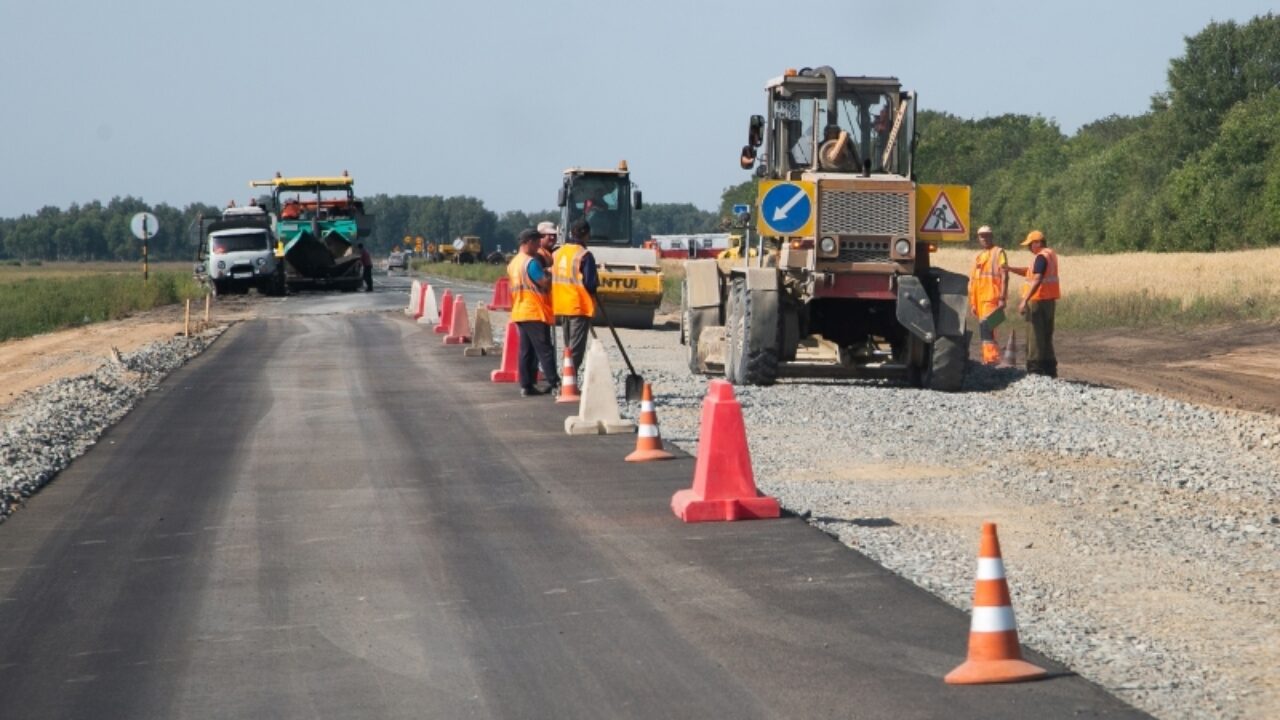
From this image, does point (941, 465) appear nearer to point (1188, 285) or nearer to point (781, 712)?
point (781, 712)

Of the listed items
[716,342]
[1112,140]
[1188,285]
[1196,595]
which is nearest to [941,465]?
[1196,595]

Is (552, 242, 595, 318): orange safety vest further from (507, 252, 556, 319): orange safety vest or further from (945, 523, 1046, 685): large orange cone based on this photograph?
(945, 523, 1046, 685): large orange cone

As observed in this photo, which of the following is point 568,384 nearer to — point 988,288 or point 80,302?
point 988,288

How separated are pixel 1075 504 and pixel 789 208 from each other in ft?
25.4

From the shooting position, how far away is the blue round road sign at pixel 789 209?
18.3 meters

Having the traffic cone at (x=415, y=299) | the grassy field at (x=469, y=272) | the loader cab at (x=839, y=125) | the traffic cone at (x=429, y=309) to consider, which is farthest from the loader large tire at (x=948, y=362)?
the grassy field at (x=469, y=272)

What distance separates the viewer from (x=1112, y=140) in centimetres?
12544

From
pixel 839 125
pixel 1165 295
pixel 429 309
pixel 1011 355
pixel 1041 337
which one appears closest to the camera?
pixel 839 125

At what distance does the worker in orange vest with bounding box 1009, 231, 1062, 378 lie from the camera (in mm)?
21250

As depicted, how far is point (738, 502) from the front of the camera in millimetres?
10250

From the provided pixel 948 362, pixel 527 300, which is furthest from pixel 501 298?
pixel 948 362

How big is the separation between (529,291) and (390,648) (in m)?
10.8

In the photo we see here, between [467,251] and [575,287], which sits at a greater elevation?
[575,287]

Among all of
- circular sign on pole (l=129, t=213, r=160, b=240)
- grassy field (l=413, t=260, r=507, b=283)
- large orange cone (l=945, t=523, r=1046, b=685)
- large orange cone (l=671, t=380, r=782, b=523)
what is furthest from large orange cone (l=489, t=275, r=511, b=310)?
grassy field (l=413, t=260, r=507, b=283)
